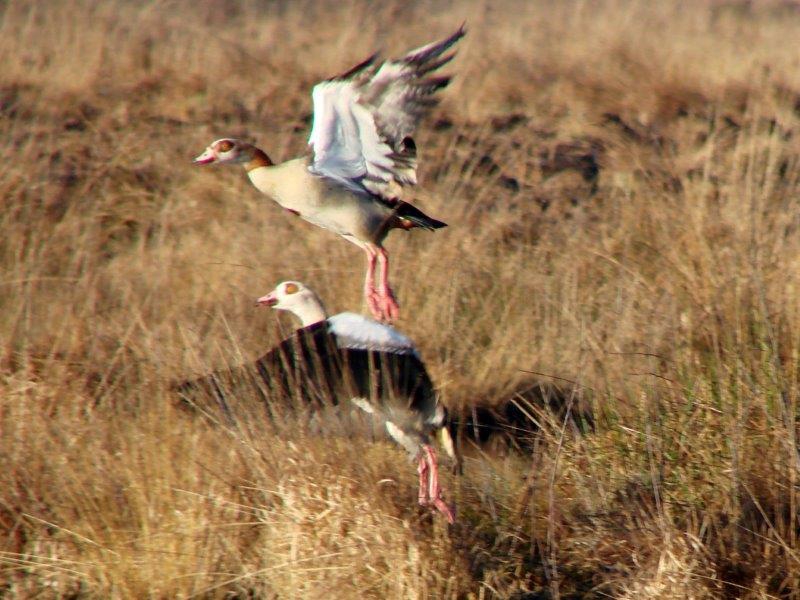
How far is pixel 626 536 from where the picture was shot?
3.29m

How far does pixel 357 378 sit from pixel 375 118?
831 mm

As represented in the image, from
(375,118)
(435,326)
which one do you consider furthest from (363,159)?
(435,326)

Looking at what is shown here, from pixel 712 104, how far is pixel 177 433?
5752mm

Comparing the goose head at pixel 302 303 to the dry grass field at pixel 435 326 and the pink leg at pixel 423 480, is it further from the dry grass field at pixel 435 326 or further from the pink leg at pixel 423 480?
the pink leg at pixel 423 480

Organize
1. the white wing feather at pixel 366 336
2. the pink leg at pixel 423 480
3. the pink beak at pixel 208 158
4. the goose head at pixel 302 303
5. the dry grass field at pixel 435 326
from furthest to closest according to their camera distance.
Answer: the goose head at pixel 302 303, the pink beak at pixel 208 158, the white wing feather at pixel 366 336, the pink leg at pixel 423 480, the dry grass field at pixel 435 326

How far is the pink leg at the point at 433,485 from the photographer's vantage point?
336 centimetres

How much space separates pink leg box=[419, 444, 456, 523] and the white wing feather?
0.39 metres

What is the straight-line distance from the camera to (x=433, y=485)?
350cm

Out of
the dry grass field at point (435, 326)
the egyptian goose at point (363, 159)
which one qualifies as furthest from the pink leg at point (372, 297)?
the dry grass field at point (435, 326)

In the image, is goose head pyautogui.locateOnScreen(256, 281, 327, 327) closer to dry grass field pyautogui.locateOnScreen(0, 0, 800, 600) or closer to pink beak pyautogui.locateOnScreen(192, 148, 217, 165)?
dry grass field pyautogui.locateOnScreen(0, 0, 800, 600)

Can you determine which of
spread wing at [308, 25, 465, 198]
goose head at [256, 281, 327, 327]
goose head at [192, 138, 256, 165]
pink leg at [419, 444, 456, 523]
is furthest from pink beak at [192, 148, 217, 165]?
pink leg at [419, 444, 456, 523]

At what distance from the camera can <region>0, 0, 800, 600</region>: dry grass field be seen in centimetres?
333

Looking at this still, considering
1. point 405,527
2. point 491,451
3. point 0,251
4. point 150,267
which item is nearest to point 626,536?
point 405,527

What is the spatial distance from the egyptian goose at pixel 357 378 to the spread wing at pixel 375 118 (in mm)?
499
